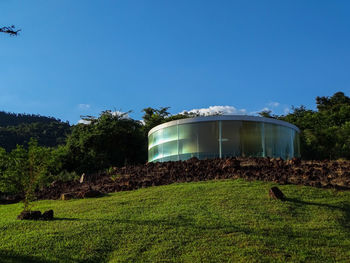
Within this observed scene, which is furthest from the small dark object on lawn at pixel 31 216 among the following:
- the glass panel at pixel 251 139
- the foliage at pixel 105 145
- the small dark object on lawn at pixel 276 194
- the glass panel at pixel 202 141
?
the foliage at pixel 105 145

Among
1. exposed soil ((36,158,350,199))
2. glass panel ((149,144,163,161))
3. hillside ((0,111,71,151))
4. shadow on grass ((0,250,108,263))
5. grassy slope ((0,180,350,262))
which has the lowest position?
shadow on grass ((0,250,108,263))

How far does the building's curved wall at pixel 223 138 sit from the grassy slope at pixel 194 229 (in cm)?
643

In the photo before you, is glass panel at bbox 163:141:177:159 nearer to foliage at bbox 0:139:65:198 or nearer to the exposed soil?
the exposed soil

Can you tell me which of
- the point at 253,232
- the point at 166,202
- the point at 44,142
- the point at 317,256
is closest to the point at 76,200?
the point at 166,202

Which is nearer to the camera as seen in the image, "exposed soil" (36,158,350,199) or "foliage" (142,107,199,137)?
"exposed soil" (36,158,350,199)

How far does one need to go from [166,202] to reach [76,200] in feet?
11.5

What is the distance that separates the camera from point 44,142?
38906 millimetres

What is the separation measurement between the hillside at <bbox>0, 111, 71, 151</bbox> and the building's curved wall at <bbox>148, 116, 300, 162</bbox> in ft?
46.9

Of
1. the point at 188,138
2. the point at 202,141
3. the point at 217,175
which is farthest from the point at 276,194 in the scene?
the point at 188,138

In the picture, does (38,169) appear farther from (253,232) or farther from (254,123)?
(254,123)

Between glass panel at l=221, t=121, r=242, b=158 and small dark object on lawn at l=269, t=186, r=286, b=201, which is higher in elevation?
glass panel at l=221, t=121, r=242, b=158

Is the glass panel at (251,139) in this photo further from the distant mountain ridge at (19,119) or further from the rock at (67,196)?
the distant mountain ridge at (19,119)

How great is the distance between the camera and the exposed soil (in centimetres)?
1377

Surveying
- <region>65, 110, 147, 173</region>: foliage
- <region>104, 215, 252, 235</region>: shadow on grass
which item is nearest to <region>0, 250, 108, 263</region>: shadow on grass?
<region>104, 215, 252, 235</region>: shadow on grass
